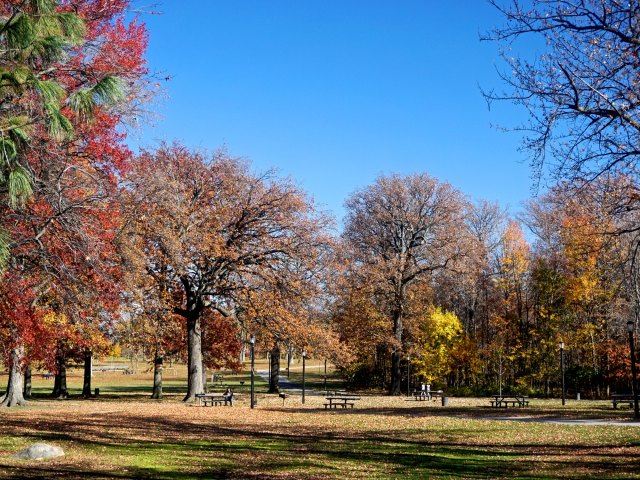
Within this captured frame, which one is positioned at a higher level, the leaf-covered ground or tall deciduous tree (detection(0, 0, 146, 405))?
tall deciduous tree (detection(0, 0, 146, 405))

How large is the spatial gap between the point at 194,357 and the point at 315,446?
20.0m

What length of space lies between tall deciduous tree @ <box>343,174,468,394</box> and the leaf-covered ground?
59.4 ft

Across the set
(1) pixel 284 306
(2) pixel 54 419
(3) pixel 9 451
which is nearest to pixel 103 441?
(3) pixel 9 451

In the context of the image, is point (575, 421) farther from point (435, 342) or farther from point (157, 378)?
point (157, 378)

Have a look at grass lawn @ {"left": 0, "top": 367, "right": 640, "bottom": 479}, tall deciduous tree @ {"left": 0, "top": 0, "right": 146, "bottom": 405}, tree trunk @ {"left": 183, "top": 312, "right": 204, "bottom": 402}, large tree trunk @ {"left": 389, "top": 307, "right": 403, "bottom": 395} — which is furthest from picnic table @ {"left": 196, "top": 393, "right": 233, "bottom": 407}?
large tree trunk @ {"left": 389, "top": 307, "right": 403, "bottom": 395}

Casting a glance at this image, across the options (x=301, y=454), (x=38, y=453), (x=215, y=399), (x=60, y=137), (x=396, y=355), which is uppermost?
(x=60, y=137)

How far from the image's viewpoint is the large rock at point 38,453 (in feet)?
40.4

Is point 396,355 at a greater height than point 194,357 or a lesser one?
lesser

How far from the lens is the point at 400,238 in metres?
45.3

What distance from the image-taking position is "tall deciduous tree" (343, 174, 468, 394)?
142 ft

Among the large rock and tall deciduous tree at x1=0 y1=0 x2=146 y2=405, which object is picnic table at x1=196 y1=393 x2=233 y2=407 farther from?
the large rock

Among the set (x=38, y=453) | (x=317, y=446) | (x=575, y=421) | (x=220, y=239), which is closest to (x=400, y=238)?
(x=220, y=239)

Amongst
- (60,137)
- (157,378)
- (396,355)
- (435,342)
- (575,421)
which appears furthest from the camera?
(435,342)

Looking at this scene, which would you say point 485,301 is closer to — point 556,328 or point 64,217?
point 556,328
